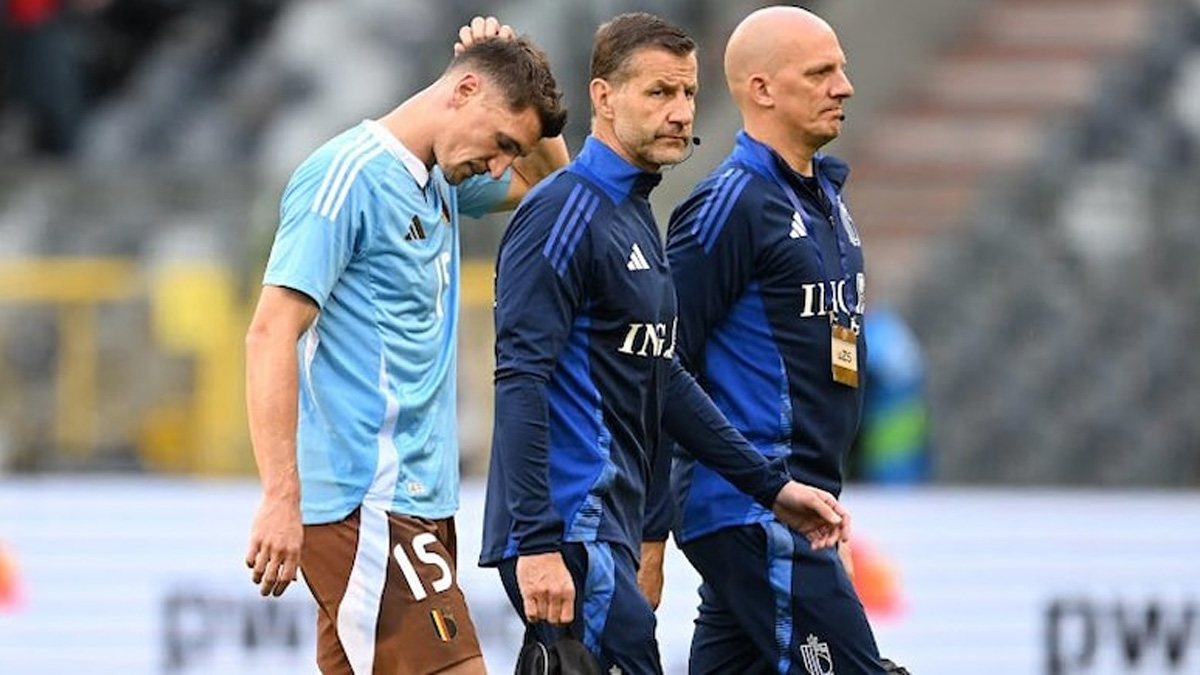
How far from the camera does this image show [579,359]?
239 inches

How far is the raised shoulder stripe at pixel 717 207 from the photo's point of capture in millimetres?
6555

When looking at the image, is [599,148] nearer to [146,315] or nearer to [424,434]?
[424,434]

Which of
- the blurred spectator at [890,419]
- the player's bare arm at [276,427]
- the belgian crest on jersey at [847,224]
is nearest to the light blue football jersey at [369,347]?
the player's bare arm at [276,427]

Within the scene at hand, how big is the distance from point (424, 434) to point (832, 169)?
1404 millimetres

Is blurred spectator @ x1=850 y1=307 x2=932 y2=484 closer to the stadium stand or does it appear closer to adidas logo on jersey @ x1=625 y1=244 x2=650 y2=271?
the stadium stand

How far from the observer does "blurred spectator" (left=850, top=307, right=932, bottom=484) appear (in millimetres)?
12469

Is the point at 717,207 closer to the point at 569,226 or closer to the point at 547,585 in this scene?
the point at 569,226

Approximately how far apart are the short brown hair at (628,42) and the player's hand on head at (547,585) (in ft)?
3.55

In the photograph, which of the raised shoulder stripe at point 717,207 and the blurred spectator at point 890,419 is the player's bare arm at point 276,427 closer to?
the raised shoulder stripe at point 717,207

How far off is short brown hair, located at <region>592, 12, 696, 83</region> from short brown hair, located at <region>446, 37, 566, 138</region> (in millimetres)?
140

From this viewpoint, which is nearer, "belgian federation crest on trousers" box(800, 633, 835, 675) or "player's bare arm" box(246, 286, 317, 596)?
"player's bare arm" box(246, 286, 317, 596)

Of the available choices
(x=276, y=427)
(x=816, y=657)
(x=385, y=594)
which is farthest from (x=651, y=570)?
(x=276, y=427)

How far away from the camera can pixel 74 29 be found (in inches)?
597

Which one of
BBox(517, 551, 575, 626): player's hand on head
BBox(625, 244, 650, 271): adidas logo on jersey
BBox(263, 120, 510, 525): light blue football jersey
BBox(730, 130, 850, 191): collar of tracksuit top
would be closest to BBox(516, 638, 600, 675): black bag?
BBox(517, 551, 575, 626): player's hand on head
